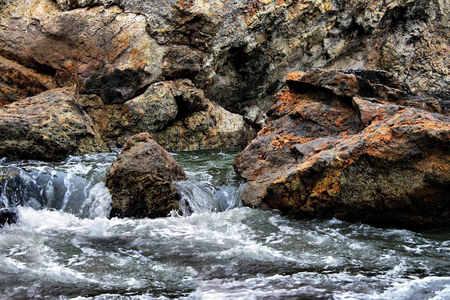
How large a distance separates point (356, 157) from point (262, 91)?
10021 mm

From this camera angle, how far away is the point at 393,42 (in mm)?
16844

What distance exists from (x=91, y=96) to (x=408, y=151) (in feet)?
29.2

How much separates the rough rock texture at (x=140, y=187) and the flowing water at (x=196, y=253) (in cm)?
19

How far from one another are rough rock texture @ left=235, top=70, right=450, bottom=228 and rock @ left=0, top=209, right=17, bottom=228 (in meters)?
3.51

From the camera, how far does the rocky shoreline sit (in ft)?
16.6

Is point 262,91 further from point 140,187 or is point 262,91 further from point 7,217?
point 7,217

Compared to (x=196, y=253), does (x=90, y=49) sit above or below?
above

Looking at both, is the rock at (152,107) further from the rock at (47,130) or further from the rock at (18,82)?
the rock at (18,82)

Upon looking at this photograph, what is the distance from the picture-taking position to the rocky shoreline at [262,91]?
199 inches

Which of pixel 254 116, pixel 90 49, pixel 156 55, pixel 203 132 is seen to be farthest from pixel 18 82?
pixel 254 116

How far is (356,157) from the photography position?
514 cm

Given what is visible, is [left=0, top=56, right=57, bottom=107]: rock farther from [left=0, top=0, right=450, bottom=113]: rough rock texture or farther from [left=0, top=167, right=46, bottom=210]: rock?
[left=0, top=167, right=46, bottom=210]: rock

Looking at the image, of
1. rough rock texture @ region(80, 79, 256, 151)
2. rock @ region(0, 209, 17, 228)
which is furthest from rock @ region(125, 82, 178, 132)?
rock @ region(0, 209, 17, 228)

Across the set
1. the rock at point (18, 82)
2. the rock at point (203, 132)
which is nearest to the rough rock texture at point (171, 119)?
the rock at point (203, 132)
